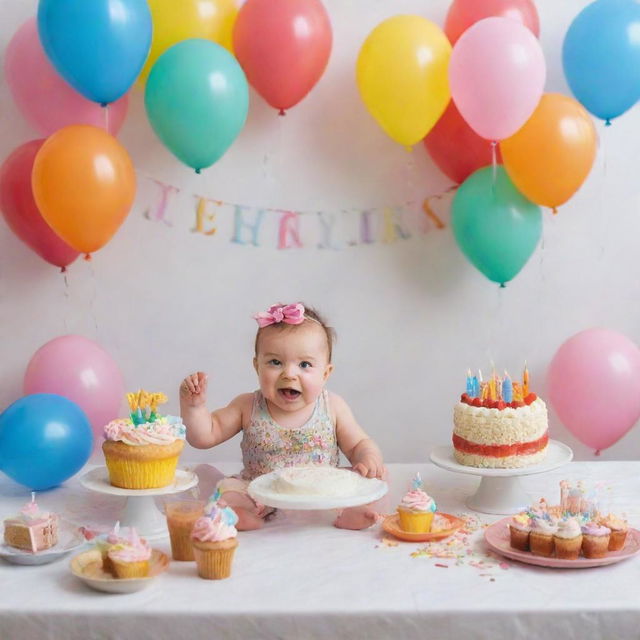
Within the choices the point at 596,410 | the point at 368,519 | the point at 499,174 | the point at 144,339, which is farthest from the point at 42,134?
the point at 596,410

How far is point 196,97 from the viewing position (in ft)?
8.16

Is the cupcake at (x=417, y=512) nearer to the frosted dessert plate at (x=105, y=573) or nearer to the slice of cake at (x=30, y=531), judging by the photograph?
the frosted dessert plate at (x=105, y=573)

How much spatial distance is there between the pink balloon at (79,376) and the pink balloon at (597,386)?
1.25 meters

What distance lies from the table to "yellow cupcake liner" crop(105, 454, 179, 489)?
15 cm

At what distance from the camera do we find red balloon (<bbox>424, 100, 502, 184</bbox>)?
2740 mm

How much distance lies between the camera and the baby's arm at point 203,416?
7.48 ft

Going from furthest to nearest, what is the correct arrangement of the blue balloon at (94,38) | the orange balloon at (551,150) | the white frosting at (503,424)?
the orange balloon at (551,150), the blue balloon at (94,38), the white frosting at (503,424)

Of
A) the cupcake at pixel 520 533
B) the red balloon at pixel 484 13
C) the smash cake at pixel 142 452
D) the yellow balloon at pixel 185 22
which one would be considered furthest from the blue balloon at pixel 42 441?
the red balloon at pixel 484 13

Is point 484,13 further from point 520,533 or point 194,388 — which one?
point 520,533

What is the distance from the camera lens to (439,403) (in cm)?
306

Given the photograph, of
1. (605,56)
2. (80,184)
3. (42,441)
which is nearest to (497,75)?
(605,56)

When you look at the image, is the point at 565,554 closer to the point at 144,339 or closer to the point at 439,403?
the point at 439,403

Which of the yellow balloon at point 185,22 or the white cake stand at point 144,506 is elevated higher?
the yellow balloon at point 185,22

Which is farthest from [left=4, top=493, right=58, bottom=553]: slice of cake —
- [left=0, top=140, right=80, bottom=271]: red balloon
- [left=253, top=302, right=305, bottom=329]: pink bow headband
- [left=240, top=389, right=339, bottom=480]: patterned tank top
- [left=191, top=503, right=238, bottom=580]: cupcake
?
[left=0, top=140, right=80, bottom=271]: red balloon
